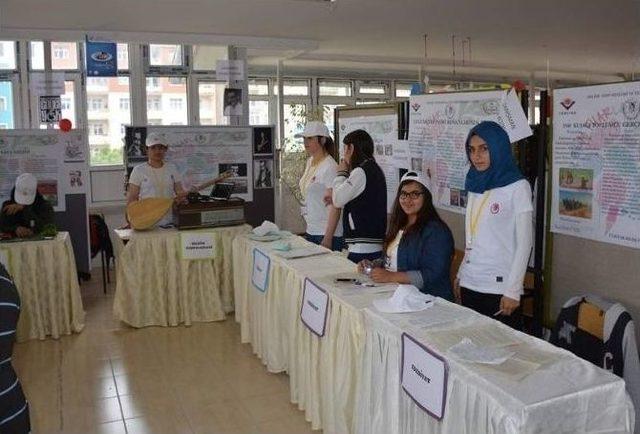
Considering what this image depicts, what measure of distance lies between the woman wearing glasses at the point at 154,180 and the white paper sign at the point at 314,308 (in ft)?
7.19

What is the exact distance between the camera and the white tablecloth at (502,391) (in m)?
1.49

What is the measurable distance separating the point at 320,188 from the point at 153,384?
5.10ft

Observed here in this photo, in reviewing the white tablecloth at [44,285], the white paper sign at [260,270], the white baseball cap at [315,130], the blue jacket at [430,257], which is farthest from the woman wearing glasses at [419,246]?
the white tablecloth at [44,285]

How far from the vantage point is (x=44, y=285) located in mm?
4316

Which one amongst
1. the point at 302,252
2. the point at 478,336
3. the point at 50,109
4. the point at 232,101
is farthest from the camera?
the point at 232,101

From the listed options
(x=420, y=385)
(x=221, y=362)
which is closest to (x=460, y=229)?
(x=221, y=362)

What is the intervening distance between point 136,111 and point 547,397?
7540 millimetres

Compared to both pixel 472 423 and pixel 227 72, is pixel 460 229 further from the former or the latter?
pixel 227 72

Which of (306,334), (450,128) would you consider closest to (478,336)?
(306,334)

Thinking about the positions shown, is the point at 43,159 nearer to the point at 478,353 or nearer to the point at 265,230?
→ the point at 265,230

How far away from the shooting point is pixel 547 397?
149 cm

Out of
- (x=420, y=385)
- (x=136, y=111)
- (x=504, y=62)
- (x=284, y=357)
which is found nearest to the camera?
(x=420, y=385)

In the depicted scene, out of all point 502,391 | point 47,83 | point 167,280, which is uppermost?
point 47,83

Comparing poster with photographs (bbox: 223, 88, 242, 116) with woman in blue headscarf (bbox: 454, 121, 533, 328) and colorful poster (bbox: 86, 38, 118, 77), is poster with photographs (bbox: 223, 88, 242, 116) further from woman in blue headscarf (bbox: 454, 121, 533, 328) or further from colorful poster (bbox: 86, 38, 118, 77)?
woman in blue headscarf (bbox: 454, 121, 533, 328)
